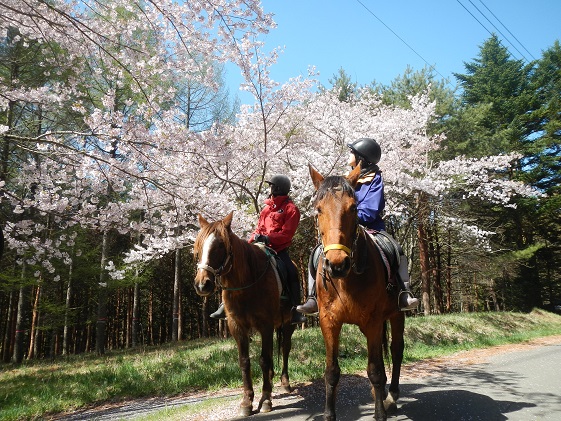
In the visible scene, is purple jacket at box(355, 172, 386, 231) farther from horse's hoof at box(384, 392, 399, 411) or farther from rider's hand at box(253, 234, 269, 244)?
horse's hoof at box(384, 392, 399, 411)

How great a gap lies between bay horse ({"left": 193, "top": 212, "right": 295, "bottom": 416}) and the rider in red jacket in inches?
14.8

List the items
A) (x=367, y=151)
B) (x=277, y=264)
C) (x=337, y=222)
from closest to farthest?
(x=337, y=222) < (x=367, y=151) < (x=277, y=264)

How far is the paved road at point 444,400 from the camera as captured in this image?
3871 millimetres

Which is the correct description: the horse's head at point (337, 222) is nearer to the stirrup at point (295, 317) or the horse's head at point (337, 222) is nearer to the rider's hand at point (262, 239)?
the rider's hand at point (262, 239)

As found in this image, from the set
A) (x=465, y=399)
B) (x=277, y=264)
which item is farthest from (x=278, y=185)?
(x=465, y=399)

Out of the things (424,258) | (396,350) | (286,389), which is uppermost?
(424,258)

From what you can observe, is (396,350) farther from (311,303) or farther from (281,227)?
(281,227)

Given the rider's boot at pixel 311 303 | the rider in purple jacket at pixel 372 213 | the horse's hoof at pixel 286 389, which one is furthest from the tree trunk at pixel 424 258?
the rider's boot at pixel 311 303

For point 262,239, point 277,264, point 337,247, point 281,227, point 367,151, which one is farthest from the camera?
point 281,227

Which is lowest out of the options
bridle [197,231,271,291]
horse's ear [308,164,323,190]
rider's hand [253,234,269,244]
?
bridle [197,231,271,291]

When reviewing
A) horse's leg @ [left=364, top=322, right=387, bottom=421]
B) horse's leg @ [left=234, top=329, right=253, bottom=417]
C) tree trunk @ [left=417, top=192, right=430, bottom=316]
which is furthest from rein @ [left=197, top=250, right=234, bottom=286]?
tree trunk @ [left=417, top=192, right=430, bottom=316]

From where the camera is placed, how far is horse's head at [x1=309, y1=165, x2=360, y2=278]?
282 centimetres

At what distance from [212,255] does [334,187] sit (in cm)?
171

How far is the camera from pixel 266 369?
4.47 m
